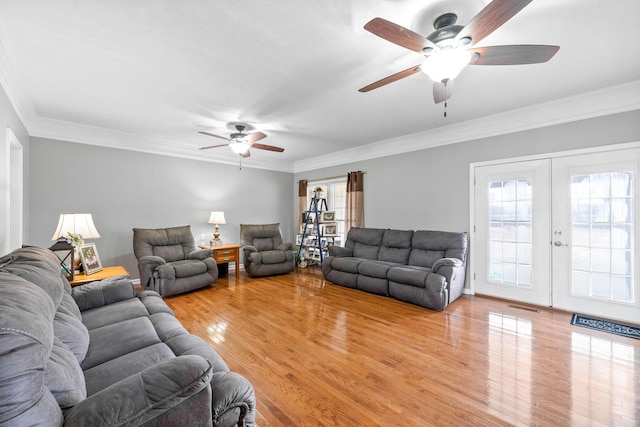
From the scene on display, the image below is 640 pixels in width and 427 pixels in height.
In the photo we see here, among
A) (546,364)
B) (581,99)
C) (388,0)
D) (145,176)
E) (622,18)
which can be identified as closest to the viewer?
(388,0)

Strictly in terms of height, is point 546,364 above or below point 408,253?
below

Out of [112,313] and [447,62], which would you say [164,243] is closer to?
[112,313]

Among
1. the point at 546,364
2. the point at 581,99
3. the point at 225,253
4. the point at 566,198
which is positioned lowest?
the point at 546,364

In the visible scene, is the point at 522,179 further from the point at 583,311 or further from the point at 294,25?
the point at 294,25

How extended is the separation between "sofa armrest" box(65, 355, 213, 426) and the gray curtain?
4748 millimetres

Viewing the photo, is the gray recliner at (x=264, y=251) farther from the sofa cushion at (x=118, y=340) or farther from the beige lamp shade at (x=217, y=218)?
the sofa cushion at (x=118, y=340)

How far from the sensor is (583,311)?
3.33 metres

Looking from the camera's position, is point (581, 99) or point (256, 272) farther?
point (256, 272)

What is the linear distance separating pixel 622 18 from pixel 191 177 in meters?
5.91

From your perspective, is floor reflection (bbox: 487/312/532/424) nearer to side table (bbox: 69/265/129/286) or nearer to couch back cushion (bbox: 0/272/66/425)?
couch back cushion (bbox: 0/272/66/425)

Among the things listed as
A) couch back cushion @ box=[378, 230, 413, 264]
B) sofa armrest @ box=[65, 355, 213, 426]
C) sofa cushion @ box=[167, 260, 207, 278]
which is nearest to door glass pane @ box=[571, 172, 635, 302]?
couch back cushion @ box=[378, 230, 413, 264]

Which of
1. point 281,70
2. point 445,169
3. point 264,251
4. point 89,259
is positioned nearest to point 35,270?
point 89,259

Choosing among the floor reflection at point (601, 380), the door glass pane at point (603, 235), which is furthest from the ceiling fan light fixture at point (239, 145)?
the door glass pane at point (603, 235)

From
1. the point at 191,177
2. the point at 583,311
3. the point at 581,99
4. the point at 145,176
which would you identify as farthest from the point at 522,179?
the point at 145,176
